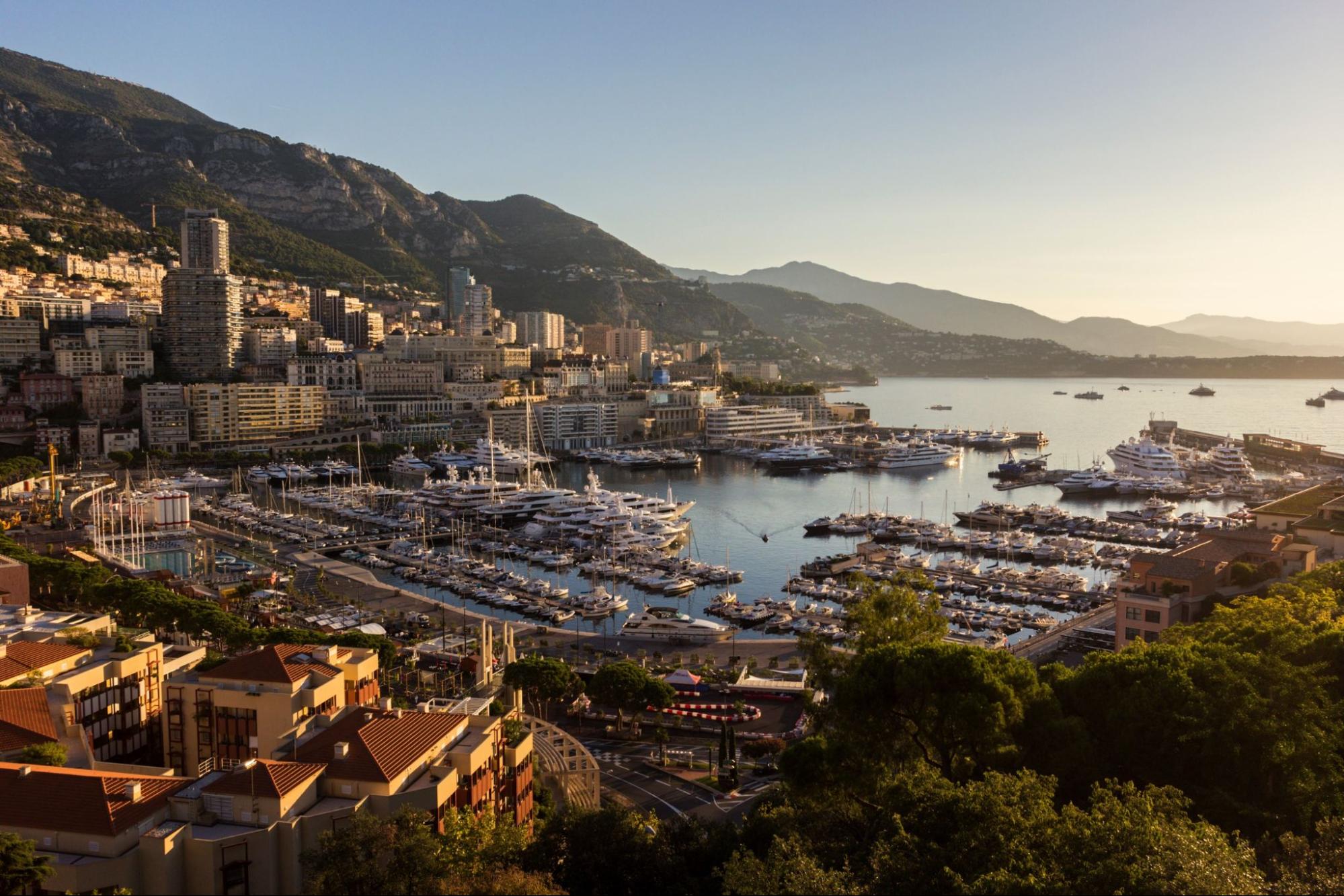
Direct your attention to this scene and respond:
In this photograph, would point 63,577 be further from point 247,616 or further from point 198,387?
point 198,387

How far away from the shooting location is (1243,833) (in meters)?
8.30

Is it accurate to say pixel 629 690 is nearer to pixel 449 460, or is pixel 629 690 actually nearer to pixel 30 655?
pixel 30 655

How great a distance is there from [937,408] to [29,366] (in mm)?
71282

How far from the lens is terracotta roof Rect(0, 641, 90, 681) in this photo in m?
10.7

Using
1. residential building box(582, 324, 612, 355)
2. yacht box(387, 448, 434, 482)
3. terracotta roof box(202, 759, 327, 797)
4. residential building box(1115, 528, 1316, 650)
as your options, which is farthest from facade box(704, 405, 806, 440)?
terracotta roof box(202, 759, 327, 797)

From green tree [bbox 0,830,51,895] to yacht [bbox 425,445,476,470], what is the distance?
44.1m

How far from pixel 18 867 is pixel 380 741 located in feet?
8.57

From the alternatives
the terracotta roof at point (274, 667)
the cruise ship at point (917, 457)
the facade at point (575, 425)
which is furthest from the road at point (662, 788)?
the facade at point (575, 425)

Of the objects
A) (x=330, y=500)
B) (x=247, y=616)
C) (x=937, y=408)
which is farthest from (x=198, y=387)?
(x=937, y=408)

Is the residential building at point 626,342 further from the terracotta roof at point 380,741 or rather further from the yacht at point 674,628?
the terracotta roof at point 380,741

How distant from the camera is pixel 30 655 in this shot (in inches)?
443

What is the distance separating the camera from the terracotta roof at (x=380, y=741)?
7824mm

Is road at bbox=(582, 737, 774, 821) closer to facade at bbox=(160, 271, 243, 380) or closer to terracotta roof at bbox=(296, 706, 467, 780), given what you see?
terracotta roof at bbox=(296, 706, 467, 780)

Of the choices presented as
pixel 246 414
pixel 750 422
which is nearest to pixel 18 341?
pixel 246 414
